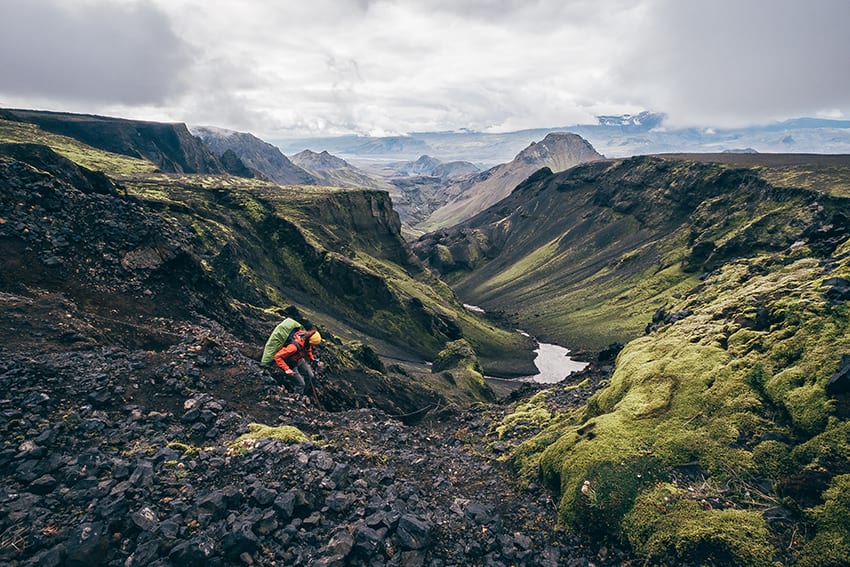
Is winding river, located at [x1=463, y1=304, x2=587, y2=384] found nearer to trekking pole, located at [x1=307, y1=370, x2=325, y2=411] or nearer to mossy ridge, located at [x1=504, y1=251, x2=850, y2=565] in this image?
mossy ridge, located at [x1=504, y1=251, x2=850, y2=565]

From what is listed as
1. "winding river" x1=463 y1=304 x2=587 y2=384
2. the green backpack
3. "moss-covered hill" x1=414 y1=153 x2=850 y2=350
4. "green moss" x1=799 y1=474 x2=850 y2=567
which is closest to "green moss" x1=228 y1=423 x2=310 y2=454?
the green backpack

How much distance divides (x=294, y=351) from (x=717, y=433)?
1956 centimetres

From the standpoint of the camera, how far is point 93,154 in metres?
179

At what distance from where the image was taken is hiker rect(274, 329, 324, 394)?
72.7 ft

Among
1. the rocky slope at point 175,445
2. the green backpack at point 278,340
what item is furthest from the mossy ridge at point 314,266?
the green backpack at point 278,340

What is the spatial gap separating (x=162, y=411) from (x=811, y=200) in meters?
173

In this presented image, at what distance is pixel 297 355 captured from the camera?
2320 cm

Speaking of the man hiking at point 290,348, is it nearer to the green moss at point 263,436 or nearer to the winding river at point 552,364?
the green moss at point 263,436

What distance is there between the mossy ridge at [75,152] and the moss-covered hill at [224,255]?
1144 mm

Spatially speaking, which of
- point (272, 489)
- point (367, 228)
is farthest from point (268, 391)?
point (367, 228)

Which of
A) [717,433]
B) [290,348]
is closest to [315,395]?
[290,348]

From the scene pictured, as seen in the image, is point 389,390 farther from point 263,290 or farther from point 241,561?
point 263,290

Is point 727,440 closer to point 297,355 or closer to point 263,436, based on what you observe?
point 263,436

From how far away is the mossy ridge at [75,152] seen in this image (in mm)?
150875
